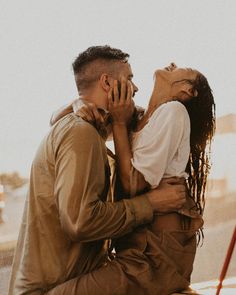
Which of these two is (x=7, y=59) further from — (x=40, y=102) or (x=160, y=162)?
(x=160, y=162)

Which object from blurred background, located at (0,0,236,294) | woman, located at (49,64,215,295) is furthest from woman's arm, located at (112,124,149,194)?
blurred background, located at (0,0,236,294)

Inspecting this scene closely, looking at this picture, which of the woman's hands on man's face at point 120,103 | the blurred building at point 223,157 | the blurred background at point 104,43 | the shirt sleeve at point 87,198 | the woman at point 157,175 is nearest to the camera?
the shirt sleeve at point 87,198

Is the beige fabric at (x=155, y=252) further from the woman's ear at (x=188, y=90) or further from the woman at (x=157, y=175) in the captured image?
the woman's ear at (x=188, y=90)

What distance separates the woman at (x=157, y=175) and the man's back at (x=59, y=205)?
9 cm

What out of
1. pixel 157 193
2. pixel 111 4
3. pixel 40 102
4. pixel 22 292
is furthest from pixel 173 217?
pixel 111 4

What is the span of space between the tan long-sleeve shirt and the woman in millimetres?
80

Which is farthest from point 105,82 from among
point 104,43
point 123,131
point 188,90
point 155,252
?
point 104,43

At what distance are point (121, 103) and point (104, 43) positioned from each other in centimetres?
113

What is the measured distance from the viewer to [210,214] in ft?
11.1

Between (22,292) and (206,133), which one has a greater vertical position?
(206,133)

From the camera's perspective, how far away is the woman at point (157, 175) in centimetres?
199

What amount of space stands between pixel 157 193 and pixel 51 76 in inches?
50.6

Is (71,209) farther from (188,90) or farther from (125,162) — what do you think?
(188,90)

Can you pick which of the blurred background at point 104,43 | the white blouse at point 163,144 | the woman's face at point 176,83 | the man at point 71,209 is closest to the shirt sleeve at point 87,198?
the man at point 71,209
